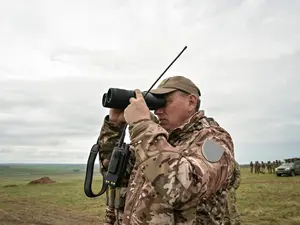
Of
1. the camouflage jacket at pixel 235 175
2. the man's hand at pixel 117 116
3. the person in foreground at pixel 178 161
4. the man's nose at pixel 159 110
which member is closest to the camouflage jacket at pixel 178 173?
the person in foreground at pixel 178 161

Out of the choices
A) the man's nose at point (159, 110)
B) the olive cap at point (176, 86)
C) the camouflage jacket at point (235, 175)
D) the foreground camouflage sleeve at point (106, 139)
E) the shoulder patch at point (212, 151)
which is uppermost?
the olive cap at point (176, 86)

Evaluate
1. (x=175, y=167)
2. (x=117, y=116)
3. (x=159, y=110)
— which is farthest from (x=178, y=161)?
(x=117, y=116)

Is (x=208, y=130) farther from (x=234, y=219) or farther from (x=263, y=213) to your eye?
(x=263, y=213)

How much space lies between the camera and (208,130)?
2107mm

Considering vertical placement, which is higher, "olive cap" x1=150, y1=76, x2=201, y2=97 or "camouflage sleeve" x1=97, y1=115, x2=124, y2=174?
"olive cap" x1=150, y1=76, x2=201, y2=97

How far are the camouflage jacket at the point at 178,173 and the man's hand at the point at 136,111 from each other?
1.7 inches

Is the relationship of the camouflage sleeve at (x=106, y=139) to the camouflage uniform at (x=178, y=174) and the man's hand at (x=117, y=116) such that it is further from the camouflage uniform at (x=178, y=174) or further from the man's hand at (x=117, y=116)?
the camouflage uniform at (x=178, y=174)

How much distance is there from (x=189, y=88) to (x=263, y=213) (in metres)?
9.94

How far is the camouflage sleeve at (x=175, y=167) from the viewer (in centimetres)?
179

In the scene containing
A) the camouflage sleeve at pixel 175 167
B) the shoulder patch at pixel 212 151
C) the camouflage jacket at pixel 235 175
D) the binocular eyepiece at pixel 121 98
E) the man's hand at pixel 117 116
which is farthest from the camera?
the man's hand at pixel 117 116

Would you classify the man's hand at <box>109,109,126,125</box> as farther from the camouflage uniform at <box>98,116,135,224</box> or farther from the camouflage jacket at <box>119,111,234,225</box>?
the camouflage jacket at <box>119,111,234,225</box>

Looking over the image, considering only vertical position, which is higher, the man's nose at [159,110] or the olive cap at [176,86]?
the olive cap at [176,86]

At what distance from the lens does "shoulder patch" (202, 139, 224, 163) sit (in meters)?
1.92

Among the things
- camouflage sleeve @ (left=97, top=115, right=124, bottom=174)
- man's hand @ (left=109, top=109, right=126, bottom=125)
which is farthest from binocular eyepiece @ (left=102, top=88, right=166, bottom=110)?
camouflage sleeve @ (left=97, top=115, right=124, bottom=174)
